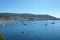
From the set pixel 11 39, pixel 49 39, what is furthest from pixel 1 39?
pixel 49 39

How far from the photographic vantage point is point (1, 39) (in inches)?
90.0

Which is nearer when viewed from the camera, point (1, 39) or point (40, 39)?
point (1, 39)

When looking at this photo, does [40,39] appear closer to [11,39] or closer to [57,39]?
[57,39]

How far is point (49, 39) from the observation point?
208 inches

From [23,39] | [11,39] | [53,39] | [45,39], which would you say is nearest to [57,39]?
[53,39]

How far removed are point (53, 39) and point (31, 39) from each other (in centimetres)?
85

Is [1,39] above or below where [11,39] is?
above

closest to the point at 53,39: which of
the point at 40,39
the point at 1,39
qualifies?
the point at 40,39

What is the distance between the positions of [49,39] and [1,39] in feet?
10.7

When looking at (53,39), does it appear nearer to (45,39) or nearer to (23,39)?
(45,39)

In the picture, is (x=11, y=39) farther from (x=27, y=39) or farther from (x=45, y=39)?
(x=45, y=39)

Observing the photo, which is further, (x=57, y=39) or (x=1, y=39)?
(x=57, y=39)

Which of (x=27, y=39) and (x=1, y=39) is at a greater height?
(x=1, y=39)

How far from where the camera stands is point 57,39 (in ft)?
17.5
